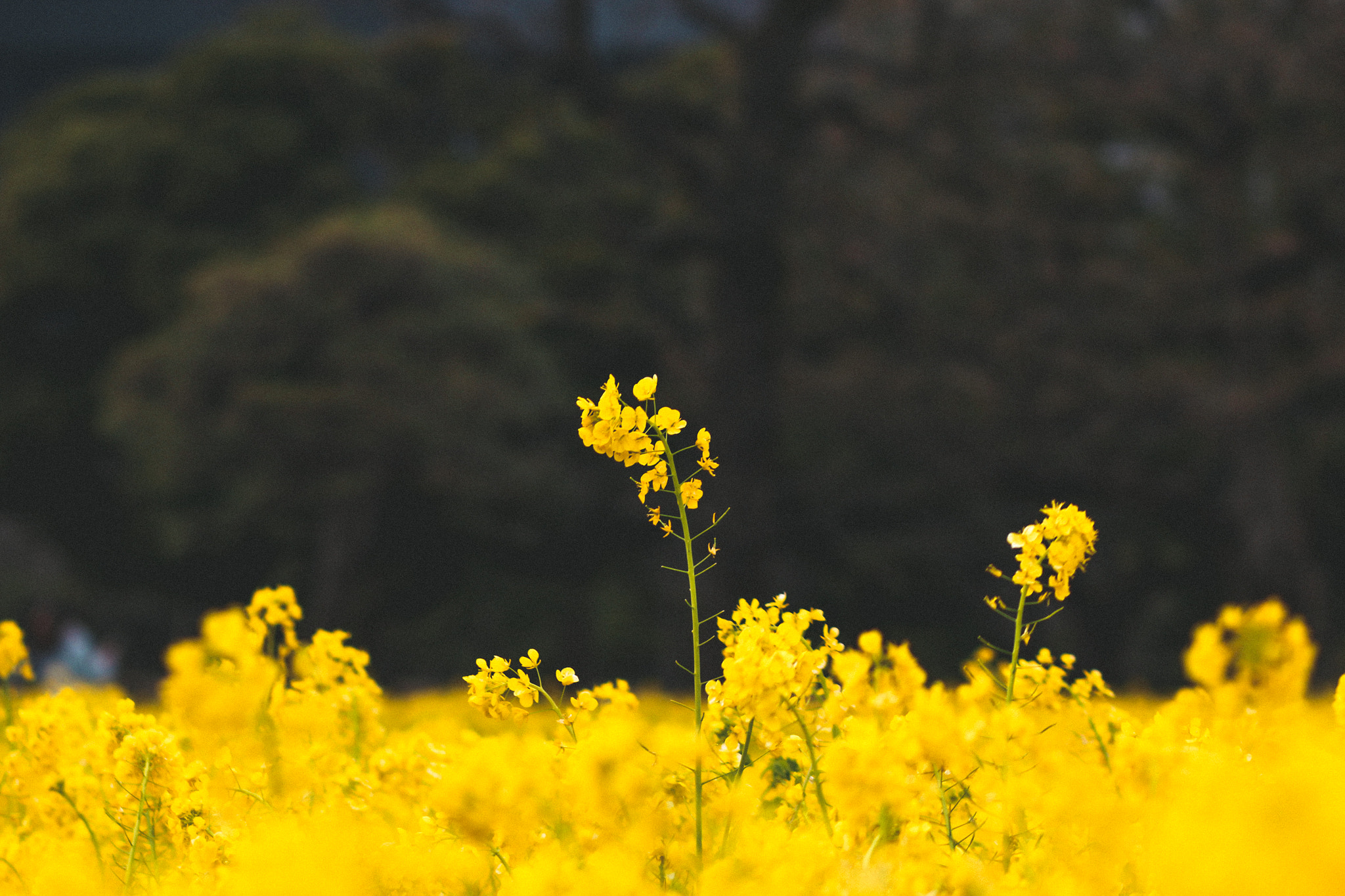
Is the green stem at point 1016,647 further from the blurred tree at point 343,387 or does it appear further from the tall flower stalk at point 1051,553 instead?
the blurred tree at point 343,387

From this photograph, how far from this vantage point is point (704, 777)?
208 centimetres

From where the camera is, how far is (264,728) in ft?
8.91

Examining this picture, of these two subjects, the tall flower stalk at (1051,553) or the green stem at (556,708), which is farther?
the tall flower stalk at (1051,553)

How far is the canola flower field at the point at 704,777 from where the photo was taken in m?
1.54

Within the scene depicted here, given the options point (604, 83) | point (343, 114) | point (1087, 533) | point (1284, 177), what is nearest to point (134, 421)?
point (343, 114)

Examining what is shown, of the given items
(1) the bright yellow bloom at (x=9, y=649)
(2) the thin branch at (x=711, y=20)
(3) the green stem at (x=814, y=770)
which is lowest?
(3) the green stem at (x=814, y=770)

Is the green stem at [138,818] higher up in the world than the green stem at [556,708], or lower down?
lower down

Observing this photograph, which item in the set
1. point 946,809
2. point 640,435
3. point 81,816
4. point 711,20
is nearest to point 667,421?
point 640,435

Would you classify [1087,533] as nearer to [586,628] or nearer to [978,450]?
[978,450]

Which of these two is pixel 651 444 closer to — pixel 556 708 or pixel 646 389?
pixel 646 389

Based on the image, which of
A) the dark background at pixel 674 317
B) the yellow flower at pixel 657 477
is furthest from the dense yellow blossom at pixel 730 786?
the dark background at pixel 674 317

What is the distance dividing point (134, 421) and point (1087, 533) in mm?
15500

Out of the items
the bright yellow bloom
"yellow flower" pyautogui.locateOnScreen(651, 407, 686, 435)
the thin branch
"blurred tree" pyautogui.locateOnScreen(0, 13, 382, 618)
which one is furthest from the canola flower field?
"blurred tree" pyautogui.locateOnScreen(0, 13, 382, 618)

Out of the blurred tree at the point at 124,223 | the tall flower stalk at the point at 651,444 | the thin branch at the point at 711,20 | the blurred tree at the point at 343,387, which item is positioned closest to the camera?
the tall flower stalk at the point at 651,444
